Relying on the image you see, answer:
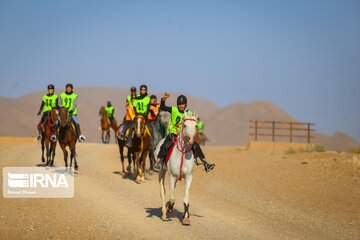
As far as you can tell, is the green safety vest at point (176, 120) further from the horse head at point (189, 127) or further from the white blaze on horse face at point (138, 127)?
the white blaze on horse face at point (138, 127)

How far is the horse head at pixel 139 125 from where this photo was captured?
20.4m

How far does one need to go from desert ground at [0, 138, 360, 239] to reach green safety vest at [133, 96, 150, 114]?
8.77 feet

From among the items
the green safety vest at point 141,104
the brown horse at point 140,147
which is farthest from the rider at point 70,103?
the green safety vest at point 141,104

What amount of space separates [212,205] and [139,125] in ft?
16.7

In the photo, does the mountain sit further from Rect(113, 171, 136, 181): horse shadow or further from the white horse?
the white horse

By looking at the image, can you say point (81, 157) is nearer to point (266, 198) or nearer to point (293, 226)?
point (266, 198)

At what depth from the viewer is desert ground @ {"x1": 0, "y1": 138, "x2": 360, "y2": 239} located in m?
12.6

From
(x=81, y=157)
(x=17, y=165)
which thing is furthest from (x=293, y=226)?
(x=81, y=157)

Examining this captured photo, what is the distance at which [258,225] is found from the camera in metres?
13.9

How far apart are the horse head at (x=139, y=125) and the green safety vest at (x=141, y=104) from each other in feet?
0.73

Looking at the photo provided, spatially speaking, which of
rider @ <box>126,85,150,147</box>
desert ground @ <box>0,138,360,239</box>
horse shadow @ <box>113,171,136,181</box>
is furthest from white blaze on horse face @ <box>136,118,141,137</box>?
horse shadow @ <box>113,171,136,181</box>

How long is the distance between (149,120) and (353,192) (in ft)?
26.7

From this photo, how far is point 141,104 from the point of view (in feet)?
66.9

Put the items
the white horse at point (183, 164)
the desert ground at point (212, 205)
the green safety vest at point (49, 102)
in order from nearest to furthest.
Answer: the desert ground at point (212, 205), the white horse at point (183, 164), the green safety vest at point (49, 102)
